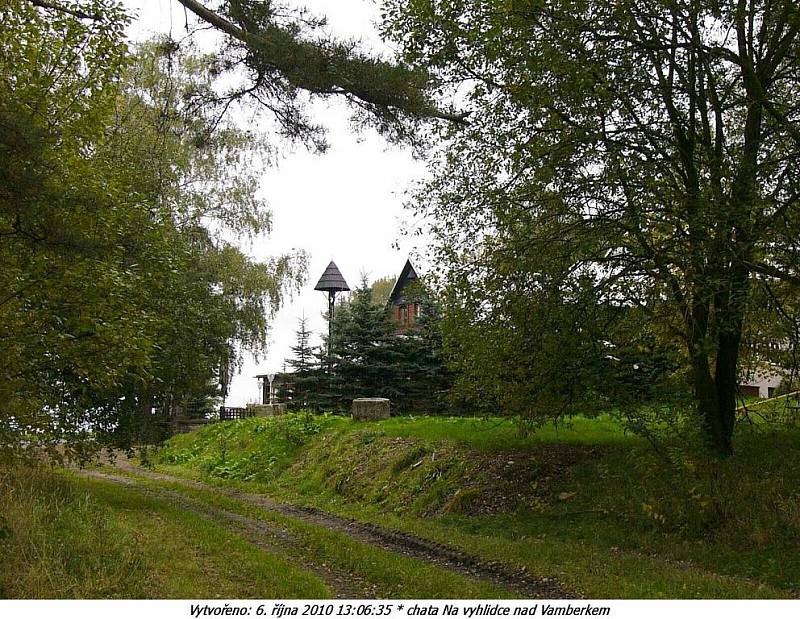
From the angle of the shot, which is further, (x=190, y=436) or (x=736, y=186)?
(x=190, y=436)

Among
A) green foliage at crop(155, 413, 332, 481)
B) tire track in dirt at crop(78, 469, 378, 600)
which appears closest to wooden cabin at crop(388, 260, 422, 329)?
green foliage at crop(155, 413, 332, 481)

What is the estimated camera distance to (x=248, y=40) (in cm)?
1109

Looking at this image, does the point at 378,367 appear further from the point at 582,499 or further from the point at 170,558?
the point at 170,558

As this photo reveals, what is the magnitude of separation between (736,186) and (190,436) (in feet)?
71.8

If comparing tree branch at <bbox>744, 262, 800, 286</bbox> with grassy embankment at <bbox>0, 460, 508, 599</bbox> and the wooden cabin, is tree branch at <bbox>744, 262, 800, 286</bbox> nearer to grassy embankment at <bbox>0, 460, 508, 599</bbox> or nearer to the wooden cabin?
grassy embankment at <bbox>0, 460, 508, 599</bbox>

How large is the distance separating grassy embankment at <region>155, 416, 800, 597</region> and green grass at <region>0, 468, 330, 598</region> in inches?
108

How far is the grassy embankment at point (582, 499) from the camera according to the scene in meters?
8.74

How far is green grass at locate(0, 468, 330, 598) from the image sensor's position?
7301mm

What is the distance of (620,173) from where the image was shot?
9539 mm

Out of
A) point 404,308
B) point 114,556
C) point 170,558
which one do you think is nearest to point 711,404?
point 170,558

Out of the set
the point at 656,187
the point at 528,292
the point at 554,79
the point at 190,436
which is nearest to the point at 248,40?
the point at 554,79

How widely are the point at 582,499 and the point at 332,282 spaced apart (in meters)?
22.5

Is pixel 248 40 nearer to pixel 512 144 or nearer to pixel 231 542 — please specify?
pixel 512 144

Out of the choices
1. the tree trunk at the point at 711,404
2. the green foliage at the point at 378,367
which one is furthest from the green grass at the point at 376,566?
the green foliage at the point at 378,367
